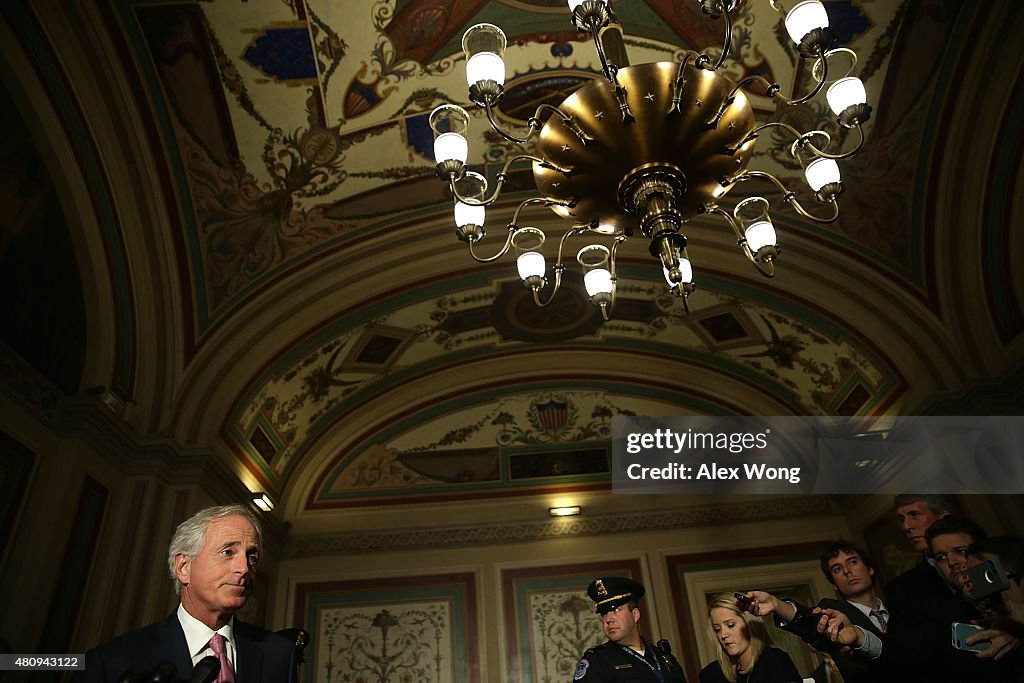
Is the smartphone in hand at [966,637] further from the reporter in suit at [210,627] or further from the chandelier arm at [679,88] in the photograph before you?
the chandelier arm at [679,88]

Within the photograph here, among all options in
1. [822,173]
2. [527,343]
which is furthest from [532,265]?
[527,343]

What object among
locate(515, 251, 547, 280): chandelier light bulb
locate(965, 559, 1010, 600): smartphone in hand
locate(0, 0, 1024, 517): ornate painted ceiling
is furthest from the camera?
locate(0, 0, 1024, 517): ornate painted ceiling

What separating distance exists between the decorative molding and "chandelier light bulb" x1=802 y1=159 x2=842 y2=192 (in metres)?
5.65

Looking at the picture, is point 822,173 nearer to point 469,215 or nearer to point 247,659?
point 469,215

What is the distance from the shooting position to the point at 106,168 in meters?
4.79

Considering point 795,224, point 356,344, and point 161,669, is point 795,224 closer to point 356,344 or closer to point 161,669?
point 356,344

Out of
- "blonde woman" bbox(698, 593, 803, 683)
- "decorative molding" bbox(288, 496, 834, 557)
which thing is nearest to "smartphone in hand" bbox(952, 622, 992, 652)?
"blonde woman" bbox(698, 593, 803, 683)

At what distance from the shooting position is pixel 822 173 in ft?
10.9

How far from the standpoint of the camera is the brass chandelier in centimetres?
281

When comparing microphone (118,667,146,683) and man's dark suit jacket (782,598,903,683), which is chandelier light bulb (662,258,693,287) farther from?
microphone (118,667,146,683)

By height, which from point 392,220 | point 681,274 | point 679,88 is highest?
point 392,220

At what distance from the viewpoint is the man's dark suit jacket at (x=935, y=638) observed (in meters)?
1.97

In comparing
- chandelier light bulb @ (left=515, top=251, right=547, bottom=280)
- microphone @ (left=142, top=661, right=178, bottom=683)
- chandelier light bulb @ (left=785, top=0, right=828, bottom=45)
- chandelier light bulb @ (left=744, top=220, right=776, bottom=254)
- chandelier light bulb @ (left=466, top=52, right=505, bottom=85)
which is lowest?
microphone @ (left=142, top=661, right=178, bottom=683)

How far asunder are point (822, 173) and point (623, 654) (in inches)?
89.8
